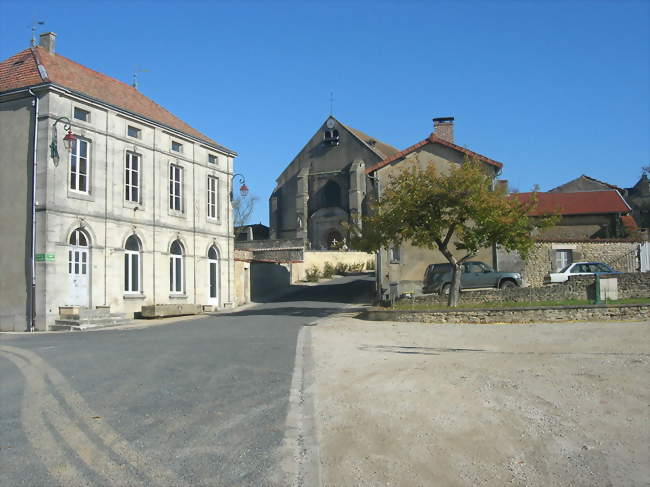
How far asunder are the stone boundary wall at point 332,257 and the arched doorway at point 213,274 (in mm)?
13501

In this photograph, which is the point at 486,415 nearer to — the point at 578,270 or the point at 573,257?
the point at 578,270

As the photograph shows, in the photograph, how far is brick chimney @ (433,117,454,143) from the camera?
31.4 metres

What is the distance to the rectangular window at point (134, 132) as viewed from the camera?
24469 millimetres

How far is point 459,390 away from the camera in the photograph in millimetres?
8523

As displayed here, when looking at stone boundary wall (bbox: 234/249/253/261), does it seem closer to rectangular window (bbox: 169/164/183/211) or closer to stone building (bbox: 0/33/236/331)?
stone building (bbox: 0/33/236/331)

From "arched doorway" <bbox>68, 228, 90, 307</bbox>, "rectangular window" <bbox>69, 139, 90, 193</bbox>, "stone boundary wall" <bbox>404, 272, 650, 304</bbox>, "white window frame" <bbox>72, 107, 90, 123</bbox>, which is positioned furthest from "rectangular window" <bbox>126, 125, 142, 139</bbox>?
"stone boundary wall" <bbox>404, 272, 650, 304</bbox>

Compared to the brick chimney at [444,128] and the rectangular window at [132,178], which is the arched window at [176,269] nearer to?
the rectangular window at [132,178]

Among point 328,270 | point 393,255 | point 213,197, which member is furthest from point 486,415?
point 328,270

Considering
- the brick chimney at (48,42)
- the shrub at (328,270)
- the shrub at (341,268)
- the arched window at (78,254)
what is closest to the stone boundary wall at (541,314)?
the arched window at (78,254)

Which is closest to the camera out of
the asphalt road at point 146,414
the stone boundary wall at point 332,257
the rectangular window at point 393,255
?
the asphalt road at point 146,414

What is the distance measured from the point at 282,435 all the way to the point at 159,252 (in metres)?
20.0

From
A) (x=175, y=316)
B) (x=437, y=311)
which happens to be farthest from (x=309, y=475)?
(x=175, y=316)

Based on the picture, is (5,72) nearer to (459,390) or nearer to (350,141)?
(459,390)

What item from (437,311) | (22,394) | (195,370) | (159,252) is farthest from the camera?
(159,252)
